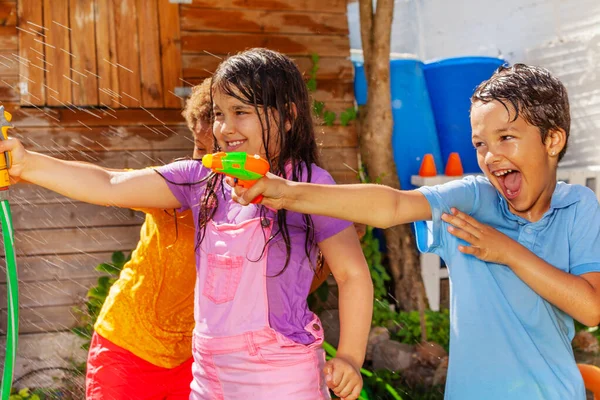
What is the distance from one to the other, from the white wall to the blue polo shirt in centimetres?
411

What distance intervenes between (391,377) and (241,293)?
2.54 m

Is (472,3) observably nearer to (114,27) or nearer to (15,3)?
(114,27)

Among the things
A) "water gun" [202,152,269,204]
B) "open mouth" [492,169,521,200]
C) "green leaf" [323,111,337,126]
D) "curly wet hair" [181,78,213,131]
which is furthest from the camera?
"green leaf" [323,111,337,126]

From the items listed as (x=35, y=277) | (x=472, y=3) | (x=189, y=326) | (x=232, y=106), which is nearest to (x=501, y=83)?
(x=232, y=106)

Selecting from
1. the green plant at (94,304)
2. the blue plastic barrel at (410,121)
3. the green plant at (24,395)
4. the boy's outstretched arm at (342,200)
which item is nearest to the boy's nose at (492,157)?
the boy's outstretched arm at (342,200)

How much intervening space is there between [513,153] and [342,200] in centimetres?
52

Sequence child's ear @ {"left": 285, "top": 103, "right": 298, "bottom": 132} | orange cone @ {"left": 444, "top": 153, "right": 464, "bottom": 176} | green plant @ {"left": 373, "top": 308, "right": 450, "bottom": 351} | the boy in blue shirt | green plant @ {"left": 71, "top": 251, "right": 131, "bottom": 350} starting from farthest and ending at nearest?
orange cone @ {"left": 444, "top": 153, "right": 464, "bottom": 176}
green plant @ {"left": 373, "top": 308, "right": 450, "bottom": 351}
green plant @ {"left": 71, "top": 251, "right": 131, "bottom": 350}
child's ear @ {"left": 285, "top": 103, "right": 298, "bottom": 132}
the boy in blue shirt

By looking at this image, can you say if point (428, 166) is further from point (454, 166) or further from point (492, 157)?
point (492, 157)

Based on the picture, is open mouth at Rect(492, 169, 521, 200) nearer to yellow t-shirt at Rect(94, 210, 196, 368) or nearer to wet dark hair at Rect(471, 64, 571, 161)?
wet dark hair at Rect(471, 64, 571, 161)

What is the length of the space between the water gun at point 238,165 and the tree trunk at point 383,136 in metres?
3.62

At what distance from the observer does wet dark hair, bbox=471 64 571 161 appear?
1983mm

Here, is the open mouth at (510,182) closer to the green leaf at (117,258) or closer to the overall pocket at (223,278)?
the overall pocket at (223,278)

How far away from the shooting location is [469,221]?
1883 millimetres

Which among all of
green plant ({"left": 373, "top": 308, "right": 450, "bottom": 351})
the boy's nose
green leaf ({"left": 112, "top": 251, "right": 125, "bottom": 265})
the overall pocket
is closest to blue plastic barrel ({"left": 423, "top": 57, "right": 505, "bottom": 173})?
green plant ({"left": 373, "top": 308, "right": 450, "bottom": 351})
